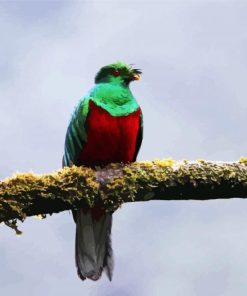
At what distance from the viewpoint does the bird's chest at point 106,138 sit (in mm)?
6105

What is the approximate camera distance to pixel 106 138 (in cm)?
611

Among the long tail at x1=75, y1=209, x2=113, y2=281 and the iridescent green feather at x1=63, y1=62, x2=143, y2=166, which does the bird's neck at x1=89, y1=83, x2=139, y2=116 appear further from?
the long tail at x1=75, y1=209, x2=113, y2=281

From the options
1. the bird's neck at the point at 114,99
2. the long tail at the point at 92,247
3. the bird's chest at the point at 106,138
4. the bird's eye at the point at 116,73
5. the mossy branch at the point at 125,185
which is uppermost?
the bird's eye at the point at 116,73

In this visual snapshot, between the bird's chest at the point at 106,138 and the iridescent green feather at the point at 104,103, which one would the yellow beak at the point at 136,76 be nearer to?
the iridescent green feather at the point at 104,103

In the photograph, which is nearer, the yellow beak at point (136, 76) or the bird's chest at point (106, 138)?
the bird's chest at point (106, 138)

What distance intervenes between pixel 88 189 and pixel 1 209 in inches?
29.3

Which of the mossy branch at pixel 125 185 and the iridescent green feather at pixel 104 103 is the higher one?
the iridescent green feather at pixel 104 103

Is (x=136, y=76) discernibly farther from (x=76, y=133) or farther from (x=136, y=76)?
(x=76, y=133)

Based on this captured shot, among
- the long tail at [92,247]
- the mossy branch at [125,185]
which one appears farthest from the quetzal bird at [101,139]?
the mossy branch at [125,185]

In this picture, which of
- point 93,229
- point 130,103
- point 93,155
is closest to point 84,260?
point 93,229

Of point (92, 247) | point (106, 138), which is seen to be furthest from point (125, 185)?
point (92, 247)

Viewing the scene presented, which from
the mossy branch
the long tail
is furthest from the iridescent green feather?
the mossy branch

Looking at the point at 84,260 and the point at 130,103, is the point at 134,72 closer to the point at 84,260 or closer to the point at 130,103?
the point at 130,103

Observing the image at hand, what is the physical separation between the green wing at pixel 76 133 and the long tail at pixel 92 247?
0.58 meters
